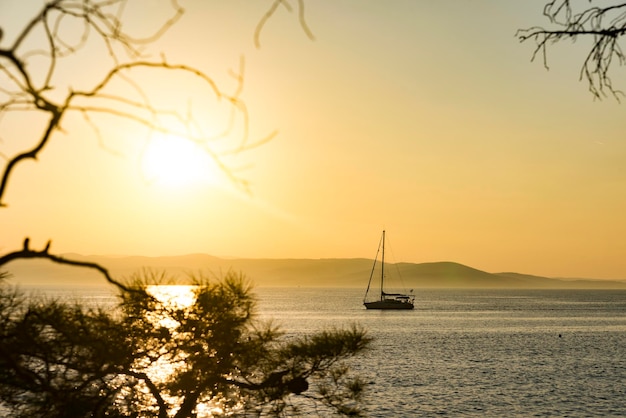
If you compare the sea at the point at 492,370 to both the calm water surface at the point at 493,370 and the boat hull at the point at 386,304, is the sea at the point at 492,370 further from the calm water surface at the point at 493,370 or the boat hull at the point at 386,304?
the boat hull at the point at 386,304

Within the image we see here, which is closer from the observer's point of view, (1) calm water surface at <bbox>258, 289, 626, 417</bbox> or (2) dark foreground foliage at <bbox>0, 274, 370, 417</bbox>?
(2) dark foreground foliage at <bbox>0, 274, 370, 417</bbox>

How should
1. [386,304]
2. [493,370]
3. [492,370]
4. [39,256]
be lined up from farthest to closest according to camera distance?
[386,304] < [493,370] < [492,370] < [39,256]

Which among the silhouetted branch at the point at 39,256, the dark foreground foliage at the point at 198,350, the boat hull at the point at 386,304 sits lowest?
the boat hull at the point at 386,304

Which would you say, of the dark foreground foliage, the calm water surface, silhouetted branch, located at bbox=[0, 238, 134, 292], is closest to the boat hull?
the calm water surface

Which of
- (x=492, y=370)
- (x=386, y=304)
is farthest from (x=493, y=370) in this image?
(x=386, y=304)

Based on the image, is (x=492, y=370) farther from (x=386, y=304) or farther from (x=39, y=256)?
(x=386, y=304)

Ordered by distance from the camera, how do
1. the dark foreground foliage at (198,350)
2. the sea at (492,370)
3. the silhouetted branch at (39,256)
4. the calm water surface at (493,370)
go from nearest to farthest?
the silhouetted branch at (39,256) → the dark foreground foliage at (198,350) → the sea at (492,370) → the calm water surface at (493,370)

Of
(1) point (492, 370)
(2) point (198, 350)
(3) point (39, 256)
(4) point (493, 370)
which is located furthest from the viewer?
(4) point (493, 370)

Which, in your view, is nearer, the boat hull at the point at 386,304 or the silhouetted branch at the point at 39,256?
the silhouetted branch at the point at 39,256

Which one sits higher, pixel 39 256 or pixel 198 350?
pixel 39 256

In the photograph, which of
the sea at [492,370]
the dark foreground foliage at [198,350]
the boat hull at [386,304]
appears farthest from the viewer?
the boat hull at [386,304]

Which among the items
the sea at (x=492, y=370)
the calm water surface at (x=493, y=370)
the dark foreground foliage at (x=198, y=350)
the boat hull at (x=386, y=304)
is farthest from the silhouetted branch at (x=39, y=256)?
the boat hull at (x=386, y=304)

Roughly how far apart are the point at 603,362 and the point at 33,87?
89.3 m

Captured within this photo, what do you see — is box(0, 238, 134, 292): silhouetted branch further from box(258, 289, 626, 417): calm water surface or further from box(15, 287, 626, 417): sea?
box(258, 289, 626, 417): calm water surface
